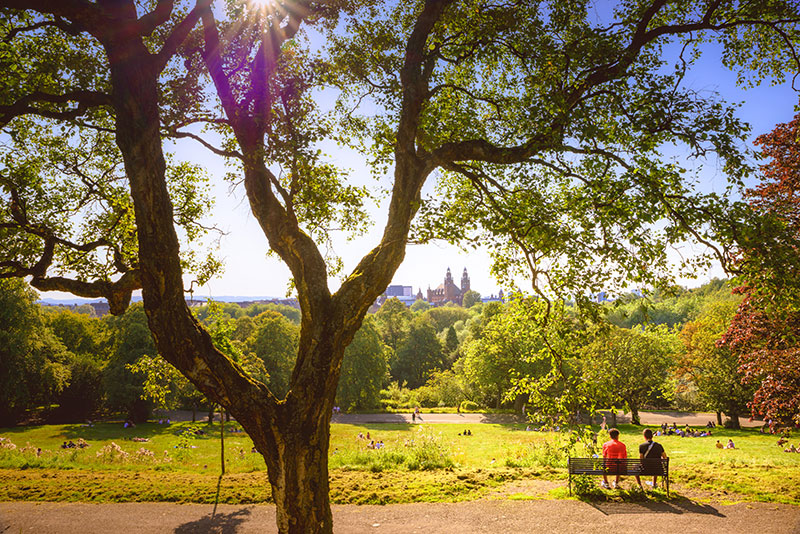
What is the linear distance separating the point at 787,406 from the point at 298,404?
48.0 ft

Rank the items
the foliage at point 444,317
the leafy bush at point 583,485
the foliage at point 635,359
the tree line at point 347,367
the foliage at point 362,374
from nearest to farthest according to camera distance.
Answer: the leafy bush at point 583,485 → the tree line at point 347,367 → the foliage at point 635,359 → the foliage at point 362,374 → the foliage at point 444,317

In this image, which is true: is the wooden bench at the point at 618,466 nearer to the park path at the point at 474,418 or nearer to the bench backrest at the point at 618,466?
the bench backrest at the point at 618,466

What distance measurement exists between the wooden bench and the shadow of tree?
729 cm

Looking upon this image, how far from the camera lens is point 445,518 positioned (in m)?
8.81

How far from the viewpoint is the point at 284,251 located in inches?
242

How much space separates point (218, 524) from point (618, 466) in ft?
29.1

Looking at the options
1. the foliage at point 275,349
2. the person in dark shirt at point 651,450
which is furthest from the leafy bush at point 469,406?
the person in dark shirt at point 651,450

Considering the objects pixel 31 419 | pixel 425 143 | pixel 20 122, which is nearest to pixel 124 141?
pixel 425 143

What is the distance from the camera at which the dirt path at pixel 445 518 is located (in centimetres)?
814

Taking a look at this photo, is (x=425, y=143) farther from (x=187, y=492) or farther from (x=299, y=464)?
(x=187, y=492)

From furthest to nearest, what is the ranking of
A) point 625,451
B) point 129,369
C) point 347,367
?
point 347,367 → point 129,369 → point 625,451

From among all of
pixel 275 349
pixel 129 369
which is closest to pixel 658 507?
pixel 129 369

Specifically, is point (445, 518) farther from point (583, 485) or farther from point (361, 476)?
point (361, 476)

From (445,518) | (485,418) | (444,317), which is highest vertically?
(444,317)
